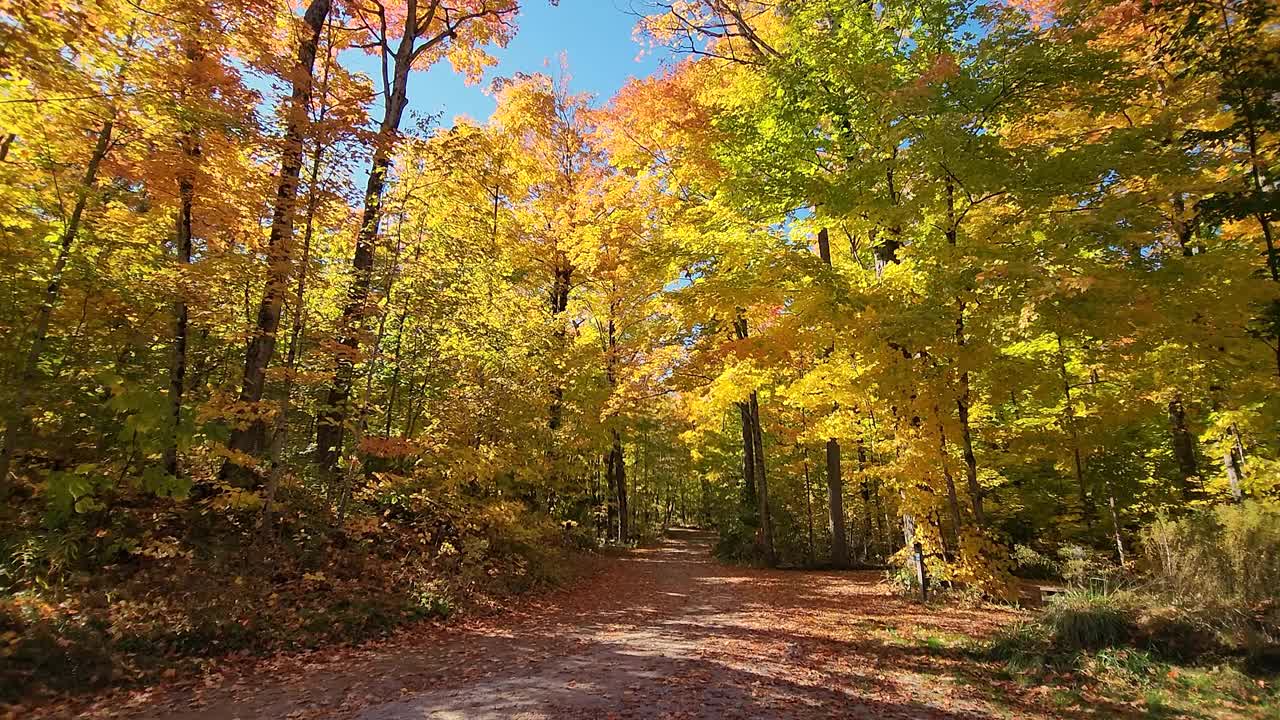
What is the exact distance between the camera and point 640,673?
608 cm

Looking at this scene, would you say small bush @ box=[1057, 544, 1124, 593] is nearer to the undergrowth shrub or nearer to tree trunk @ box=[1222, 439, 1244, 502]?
the undergrowth shrub

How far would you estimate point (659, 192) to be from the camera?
52.0ft

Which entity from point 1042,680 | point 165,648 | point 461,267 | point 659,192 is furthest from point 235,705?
point 659,192

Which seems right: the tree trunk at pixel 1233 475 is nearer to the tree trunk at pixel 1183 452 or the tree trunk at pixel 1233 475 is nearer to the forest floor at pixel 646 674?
the tree trunk at pixel 1183 452

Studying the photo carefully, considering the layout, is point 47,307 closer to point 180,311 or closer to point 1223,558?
point 180,311

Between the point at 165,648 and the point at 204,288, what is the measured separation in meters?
4.49

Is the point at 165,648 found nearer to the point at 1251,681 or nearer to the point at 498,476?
the point at 498,476

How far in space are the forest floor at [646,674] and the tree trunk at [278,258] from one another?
3.64 metres

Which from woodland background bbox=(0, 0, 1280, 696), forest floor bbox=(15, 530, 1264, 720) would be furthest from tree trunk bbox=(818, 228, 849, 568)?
forest floor bbox=(15, 530, 1264, 720)

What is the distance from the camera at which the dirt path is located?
507 cm

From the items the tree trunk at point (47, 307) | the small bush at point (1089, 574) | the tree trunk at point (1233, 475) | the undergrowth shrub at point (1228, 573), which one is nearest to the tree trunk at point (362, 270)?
the tree trunk at point (47, 307)

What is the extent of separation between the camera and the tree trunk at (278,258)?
819cm

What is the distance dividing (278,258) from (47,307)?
105 inches

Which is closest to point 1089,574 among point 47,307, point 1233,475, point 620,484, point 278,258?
point 1233,475
